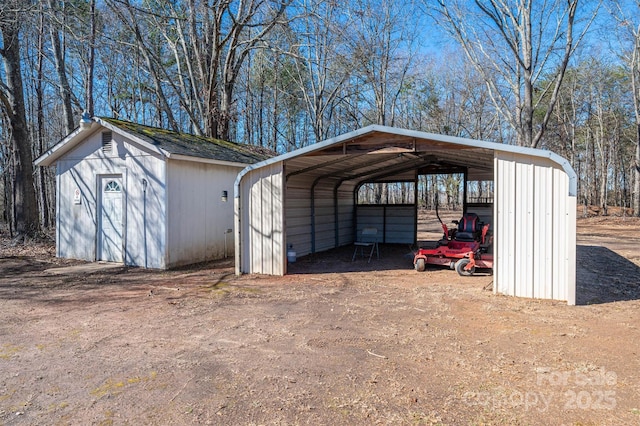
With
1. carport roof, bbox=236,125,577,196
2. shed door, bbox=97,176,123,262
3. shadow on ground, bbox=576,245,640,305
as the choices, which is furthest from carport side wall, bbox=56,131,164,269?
shadow on ground, bbox=576,245,640,305

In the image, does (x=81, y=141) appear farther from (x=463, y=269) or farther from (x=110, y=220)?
(x=463, y=269)

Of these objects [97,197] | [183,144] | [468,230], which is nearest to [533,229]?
[468,230]

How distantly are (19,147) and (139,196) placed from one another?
5904 millimetres

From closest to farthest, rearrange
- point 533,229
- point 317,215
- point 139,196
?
point 533,229 → point 139,196 → point 317,215

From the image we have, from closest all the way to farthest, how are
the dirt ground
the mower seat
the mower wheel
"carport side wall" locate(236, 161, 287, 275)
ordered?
the dirt ground
"carport side wall" locate(236, 161, 287, 275)
the mower wheel
the mower seat

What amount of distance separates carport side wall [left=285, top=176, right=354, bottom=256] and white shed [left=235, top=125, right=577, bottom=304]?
3 centimetres

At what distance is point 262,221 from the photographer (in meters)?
7.98

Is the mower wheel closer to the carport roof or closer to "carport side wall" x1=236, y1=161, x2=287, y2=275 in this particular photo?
the carport roof

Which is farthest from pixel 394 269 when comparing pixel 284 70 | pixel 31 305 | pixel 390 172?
pixel 284 70

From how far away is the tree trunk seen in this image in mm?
11969

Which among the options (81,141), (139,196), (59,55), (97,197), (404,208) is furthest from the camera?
(59,55)

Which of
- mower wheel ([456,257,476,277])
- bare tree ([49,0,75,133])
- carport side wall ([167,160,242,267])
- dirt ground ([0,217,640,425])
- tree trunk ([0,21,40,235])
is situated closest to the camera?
dirt ground ([0,217,640,425])

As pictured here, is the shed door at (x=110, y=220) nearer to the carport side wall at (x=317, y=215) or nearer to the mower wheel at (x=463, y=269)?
the carport side wall at (x=317, y=215)

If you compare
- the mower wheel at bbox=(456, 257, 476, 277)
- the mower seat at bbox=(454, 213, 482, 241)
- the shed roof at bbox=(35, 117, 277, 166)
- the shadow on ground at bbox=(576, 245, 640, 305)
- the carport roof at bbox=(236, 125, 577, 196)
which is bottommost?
the shadow on ground at bbox=(576, 245, 640, 305)
